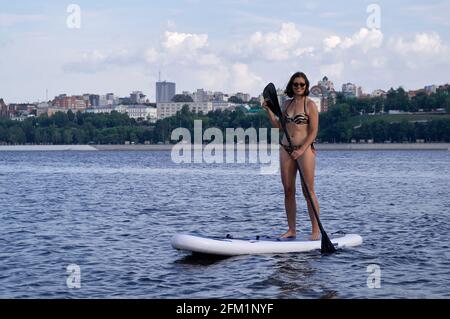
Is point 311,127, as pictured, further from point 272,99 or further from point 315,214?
point 315,214

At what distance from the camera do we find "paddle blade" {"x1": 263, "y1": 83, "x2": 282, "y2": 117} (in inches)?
733

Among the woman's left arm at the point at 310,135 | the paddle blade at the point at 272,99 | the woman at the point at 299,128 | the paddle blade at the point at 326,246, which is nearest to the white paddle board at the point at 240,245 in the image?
the paddle blade at the point at 326,246

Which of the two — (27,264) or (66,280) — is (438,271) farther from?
(27,264)

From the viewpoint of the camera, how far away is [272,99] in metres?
18.6

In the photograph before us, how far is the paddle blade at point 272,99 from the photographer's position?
61.1 ft

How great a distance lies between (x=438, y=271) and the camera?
61.6 feet

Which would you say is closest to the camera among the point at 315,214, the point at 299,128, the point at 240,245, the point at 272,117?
the point at 272,117

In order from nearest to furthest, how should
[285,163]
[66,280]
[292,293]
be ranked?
[292,293]
[66,280]
[285,163]

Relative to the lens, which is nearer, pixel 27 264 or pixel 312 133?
pixel 312 133

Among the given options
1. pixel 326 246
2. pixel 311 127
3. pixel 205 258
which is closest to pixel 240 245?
pixel 205 258

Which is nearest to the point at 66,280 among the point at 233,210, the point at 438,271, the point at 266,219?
the point at 438,271

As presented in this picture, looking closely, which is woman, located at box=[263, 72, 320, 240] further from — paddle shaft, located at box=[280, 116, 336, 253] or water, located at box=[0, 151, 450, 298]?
water, located at box=[0, 151, 450, 298]

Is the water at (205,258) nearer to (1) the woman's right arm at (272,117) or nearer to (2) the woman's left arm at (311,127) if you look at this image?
(2) the woman's left arm at (311,127)
